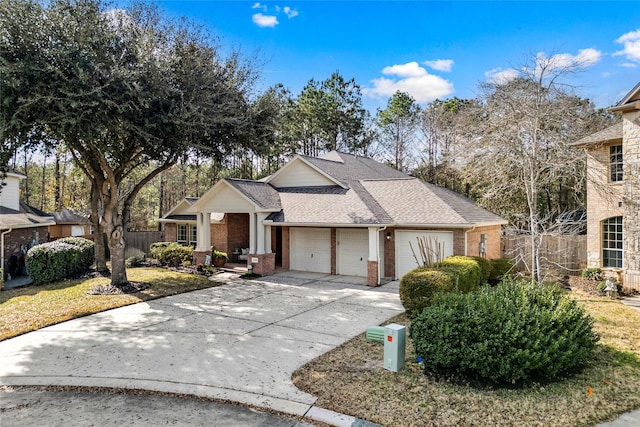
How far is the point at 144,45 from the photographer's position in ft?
39.0

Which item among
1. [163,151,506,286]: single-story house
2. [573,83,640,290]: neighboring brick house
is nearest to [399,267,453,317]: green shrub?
Result: [163,151,506,286]: single-story house

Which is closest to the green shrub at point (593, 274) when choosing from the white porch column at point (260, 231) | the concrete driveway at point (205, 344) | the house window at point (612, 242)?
the house window at point (612, 242)

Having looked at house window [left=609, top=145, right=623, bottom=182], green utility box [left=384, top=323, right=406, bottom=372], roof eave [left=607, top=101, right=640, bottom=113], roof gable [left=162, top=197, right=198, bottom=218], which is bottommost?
green utility box [left=384, top=323, right=406, bottom=372]

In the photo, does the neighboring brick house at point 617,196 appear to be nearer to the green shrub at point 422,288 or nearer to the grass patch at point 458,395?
the green shrub at point 422,288

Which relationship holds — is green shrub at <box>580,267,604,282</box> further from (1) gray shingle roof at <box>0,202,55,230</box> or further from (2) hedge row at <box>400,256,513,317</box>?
(1) gray shingle roof at <box>0,202,55,230</box>

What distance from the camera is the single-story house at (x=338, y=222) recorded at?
15578 millimetres

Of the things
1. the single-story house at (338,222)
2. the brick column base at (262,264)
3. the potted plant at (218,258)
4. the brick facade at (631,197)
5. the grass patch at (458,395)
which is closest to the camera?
the grass patch at (458,395)

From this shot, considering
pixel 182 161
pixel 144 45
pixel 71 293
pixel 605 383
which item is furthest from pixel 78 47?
pixel 605 383

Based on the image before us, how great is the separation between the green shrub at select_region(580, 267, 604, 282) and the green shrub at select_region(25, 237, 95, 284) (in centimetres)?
2168

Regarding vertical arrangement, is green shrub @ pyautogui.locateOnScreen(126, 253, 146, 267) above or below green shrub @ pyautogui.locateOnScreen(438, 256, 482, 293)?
below

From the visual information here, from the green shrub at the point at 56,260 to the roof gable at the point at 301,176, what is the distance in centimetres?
969

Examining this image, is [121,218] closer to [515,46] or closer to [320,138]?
[515,46]

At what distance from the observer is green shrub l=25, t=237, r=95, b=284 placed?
15719 millimetres

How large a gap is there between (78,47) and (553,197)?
31.1 meters
